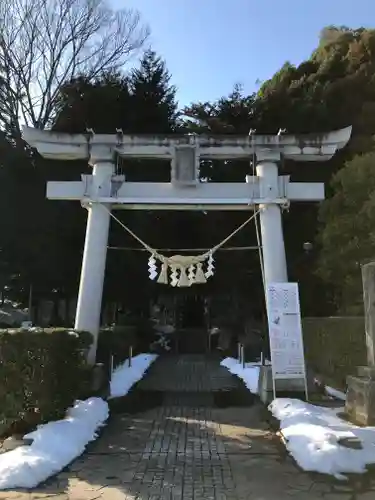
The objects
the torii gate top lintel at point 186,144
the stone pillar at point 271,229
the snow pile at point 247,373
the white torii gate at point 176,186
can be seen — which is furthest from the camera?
the snow pile at point 247,373

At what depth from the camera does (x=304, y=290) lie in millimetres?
19281

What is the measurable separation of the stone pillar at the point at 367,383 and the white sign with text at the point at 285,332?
1.46 m

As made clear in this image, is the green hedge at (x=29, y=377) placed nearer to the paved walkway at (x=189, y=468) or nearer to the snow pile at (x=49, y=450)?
the snow pile at (x=49, y=450)

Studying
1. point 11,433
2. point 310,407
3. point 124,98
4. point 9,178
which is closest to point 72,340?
point 11,433

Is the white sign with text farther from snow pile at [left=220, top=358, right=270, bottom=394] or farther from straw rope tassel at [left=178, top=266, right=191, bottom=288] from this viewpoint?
snow pile at [left=220, top=358, right=270, bottom=394]

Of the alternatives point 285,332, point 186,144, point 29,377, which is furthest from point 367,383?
point 186,144

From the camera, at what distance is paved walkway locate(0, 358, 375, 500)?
5.27 metres

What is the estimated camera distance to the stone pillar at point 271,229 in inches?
426

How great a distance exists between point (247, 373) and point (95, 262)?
634cm

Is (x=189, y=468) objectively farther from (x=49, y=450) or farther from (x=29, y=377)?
(x=29, y=377)

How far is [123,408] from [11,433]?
3001mm

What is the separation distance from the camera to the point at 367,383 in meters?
7.71

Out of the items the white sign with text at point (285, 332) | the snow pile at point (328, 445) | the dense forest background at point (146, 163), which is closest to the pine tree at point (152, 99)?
the dense forest background at point (146, 163)

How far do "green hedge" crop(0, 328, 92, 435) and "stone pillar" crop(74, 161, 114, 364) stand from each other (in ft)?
10.1
